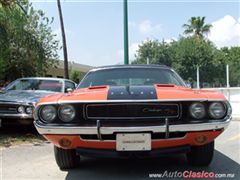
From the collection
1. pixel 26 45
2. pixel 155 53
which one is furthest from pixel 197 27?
pixel 26 45

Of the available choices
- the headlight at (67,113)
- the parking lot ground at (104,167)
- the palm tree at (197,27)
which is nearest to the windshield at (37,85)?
the parking lot ground at (104,167)

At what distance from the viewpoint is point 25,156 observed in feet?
20.6

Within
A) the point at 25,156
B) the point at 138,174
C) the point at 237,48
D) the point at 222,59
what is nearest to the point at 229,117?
the point at 138,174

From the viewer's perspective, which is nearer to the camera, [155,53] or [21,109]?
[21,109]

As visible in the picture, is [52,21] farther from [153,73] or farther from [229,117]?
[229,117]

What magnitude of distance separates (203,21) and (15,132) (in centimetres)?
5902

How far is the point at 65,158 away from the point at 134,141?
1244 mm

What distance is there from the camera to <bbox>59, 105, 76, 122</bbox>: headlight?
4.46m

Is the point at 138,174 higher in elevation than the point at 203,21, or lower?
lower

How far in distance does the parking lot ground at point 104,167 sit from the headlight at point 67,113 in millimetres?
820

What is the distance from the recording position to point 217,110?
4504mm

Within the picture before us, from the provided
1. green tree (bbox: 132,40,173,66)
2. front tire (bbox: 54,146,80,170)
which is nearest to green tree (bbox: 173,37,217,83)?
green tree (bbox: 132,40,173,66)

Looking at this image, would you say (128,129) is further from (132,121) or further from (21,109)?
(21,109)

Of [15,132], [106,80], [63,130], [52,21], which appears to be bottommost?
[15,132]
